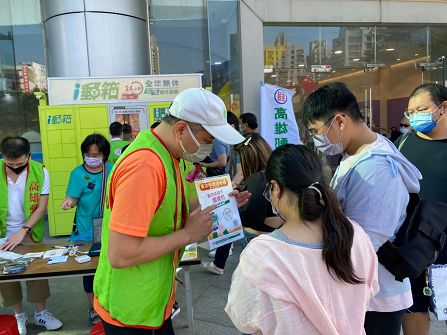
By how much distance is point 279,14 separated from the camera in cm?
787

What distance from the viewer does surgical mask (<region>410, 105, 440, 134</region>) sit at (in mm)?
2533

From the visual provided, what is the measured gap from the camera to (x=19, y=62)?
24.0 feet

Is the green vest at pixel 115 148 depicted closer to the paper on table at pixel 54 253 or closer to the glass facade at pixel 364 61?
the paper on table at pixel 54 253

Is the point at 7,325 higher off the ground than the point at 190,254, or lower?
lower

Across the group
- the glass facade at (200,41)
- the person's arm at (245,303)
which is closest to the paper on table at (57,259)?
the person's arm at (245,303)

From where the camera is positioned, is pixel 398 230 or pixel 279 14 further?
pixel 279 14

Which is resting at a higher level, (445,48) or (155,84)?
(445,48)

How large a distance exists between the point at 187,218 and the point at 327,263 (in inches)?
24.1

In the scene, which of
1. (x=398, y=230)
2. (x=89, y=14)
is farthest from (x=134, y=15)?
(x=398, y=230)

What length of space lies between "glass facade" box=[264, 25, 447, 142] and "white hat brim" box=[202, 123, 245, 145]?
6.67 m

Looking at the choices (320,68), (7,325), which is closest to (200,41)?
(320,68)

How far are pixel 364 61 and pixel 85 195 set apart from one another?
25.0 ft

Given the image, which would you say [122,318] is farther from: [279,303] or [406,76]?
[406,76]

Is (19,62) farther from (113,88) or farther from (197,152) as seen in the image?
(197,152)
